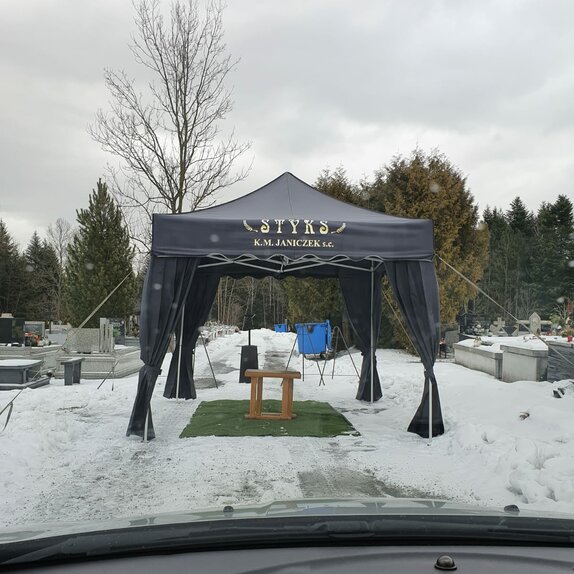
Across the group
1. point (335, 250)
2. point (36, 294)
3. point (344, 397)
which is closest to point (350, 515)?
point (335, 250)

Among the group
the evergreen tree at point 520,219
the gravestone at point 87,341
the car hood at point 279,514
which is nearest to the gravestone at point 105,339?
the gravestone at point 87,341

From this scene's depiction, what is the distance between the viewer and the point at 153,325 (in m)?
7.18

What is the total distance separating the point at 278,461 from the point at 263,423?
80.2 inches

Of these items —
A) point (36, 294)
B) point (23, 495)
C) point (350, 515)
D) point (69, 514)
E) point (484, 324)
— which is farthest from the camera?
point (36, 294)

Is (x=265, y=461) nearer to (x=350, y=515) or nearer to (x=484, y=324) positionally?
(x=350, y=515)

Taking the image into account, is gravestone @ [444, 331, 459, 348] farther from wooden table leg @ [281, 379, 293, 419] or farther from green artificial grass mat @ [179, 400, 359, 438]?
wooden table leg @ [281, 379, 293, 419]

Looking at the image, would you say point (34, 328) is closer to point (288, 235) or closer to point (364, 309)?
point (364, 309)

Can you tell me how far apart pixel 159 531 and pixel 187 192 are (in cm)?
1792

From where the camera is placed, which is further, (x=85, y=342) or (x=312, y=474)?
(x=85, y=342)

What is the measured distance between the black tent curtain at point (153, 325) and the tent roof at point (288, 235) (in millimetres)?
276

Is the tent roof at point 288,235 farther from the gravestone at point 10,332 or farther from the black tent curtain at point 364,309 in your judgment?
the gravestone at point 10,332

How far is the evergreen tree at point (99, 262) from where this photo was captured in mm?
31094

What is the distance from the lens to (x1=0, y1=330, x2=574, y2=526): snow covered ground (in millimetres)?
4801

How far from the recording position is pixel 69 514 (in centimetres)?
443
